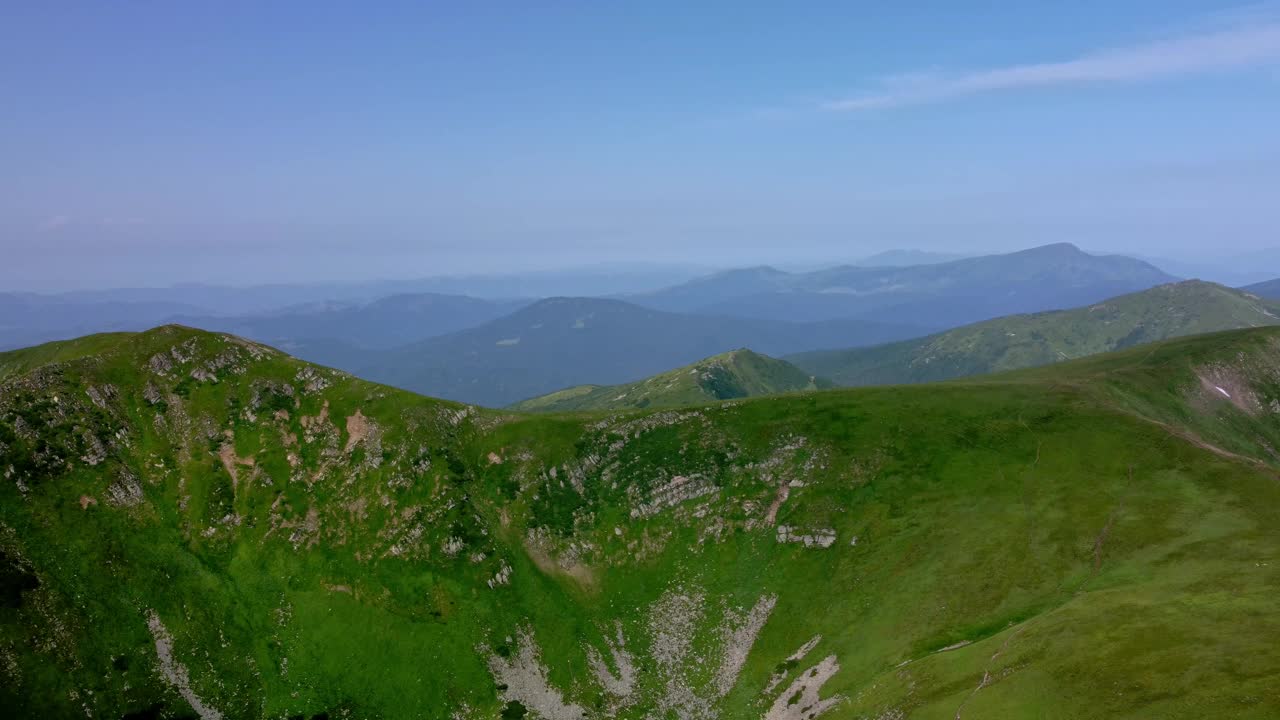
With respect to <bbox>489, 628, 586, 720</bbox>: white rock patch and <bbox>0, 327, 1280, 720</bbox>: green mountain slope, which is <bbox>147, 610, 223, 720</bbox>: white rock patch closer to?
<bbox>0, 327, 1280, 720</bbox>: green mountain slope

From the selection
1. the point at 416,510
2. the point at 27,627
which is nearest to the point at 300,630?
the point at 416,510

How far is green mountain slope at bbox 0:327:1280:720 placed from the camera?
78.0 m

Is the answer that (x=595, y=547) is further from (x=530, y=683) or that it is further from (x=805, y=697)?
(x=805, y=697)

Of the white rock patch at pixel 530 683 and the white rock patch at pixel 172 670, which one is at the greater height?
the white rock patch at pixel 172 670

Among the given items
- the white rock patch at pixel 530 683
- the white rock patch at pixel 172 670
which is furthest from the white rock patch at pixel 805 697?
the white rock patch at pixel 172 670

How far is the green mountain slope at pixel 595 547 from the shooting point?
256 ft

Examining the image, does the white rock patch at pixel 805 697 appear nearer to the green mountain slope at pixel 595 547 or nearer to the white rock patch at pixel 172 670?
the green mountain slope at pixel 595 547

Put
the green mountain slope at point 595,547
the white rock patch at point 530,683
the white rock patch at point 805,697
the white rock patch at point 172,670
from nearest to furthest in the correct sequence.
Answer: the green mountain slope at point 595,547 < the white rock patch at point 805,697 < the white rock patch at point 172,670 < the white rock patch at point 530,683

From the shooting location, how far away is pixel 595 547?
111 metres

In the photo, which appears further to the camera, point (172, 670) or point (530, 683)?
point (530, 683)

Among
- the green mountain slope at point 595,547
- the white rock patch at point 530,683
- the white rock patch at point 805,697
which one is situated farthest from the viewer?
the white rock patch at point 530,683

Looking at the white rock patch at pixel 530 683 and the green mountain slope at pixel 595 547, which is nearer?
the green mountain slope at pixel 595 547

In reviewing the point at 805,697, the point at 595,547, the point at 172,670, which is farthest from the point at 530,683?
the point at 172,670

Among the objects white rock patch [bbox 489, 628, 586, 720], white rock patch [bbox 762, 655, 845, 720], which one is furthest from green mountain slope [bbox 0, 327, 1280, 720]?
white rock patch [bbox 762, 655, 845, 720]
